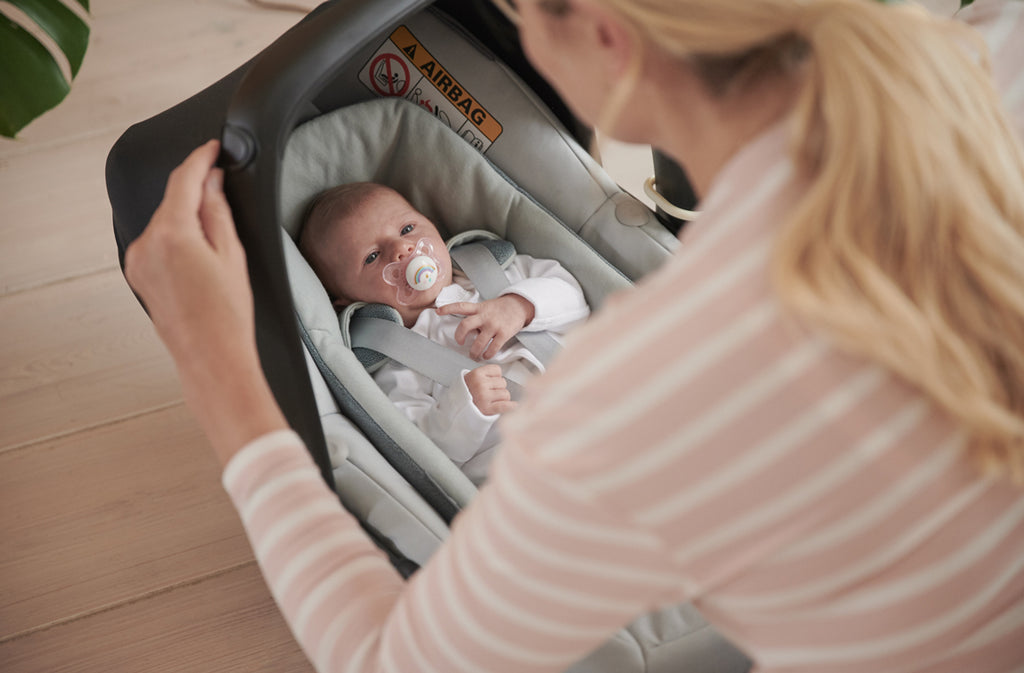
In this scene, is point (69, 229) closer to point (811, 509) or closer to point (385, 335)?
point (385, 335)

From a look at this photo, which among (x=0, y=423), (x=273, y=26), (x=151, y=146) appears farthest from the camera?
(x=273, y=26)

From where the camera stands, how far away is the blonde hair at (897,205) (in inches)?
19.0

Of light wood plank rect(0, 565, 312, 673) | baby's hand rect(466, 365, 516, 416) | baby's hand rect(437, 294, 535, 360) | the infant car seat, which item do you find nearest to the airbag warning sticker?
the infant car seat

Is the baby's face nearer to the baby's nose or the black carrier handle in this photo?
the baby's nose

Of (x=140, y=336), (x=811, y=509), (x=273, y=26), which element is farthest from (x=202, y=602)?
(x=273, y=26)

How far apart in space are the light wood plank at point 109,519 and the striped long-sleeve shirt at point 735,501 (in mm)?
942

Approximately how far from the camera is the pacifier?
4.73 feet

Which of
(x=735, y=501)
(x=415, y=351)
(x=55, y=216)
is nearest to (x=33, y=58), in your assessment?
(x=415, y=351)

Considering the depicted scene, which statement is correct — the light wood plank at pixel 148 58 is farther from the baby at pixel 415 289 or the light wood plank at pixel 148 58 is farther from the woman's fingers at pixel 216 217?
the woman's fingers at pixel 216 217

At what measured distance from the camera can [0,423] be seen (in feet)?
5.29

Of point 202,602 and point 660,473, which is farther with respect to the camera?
point 202,602

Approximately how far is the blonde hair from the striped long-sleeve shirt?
0.06ft

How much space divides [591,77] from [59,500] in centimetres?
126

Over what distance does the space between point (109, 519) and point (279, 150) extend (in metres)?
0.87
